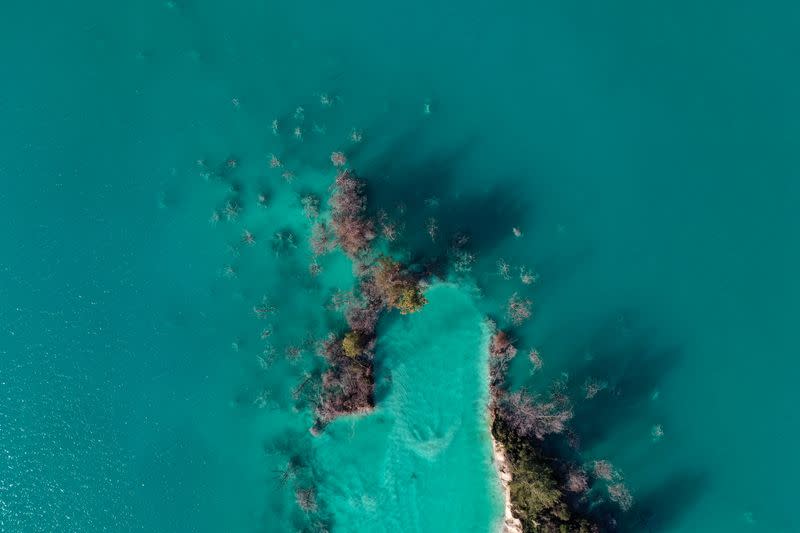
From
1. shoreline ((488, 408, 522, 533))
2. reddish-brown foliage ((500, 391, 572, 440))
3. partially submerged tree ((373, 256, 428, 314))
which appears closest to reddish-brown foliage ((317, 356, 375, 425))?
partially submerged tree ((373, 256, 428, 314))

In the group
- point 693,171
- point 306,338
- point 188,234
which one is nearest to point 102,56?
point 188,234

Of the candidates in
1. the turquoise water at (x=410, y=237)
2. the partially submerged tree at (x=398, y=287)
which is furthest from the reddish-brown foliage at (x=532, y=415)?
the partially submerged tree at (x=398, y=287)

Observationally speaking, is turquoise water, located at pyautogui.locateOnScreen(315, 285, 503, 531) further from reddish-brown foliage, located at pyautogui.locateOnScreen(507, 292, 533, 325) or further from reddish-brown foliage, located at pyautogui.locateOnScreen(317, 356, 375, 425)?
reddish-brown foliage, located at pyautogui.locateOnScreen(507, 292, 533, 325)

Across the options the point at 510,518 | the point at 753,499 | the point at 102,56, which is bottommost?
the point at 753,499

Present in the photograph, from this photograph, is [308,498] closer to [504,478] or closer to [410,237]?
[504,478]

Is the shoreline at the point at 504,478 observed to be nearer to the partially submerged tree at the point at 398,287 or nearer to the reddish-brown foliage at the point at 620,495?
the reddish-brown foliage at the point at 620,495

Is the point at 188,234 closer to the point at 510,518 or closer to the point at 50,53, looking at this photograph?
the point at 50,53

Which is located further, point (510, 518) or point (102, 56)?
point (102, 56)

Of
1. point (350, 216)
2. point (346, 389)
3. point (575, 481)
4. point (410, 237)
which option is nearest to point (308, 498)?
point (346, 389)
